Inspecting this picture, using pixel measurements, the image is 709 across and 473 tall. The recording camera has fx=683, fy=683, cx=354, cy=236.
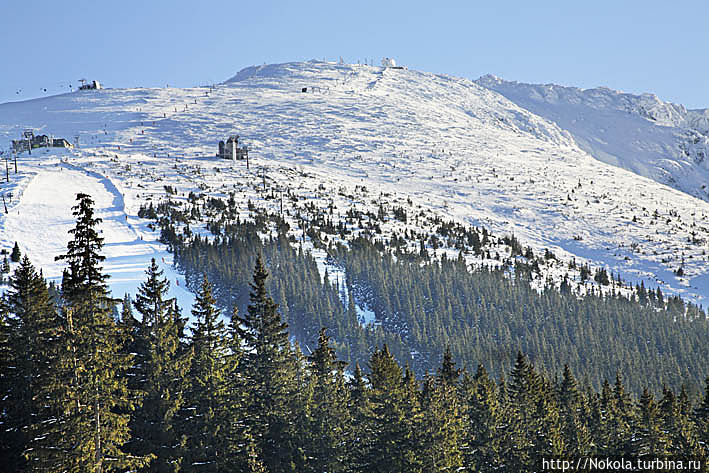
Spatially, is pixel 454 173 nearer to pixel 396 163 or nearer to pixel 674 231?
pixel 396 163

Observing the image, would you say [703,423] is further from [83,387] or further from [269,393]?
[83,387]

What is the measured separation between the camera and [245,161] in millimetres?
174375

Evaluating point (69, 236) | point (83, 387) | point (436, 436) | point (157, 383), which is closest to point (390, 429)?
point (436, 436)

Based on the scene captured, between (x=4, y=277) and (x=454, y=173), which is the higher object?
(x=454, y=173)

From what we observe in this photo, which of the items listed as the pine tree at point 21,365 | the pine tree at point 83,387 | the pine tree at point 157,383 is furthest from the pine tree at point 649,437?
the pine tree at point 21,365

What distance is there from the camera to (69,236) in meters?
92.6

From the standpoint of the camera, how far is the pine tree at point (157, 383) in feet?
102

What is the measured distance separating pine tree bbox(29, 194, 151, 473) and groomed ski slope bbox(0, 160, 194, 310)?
50.7 meters

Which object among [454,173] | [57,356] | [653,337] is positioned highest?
[454,173]

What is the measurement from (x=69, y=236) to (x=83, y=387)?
7594 cm

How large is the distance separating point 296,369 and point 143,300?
8664 mm

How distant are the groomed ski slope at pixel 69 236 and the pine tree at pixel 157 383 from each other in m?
42.5

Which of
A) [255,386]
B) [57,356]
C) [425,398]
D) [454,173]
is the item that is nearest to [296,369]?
[255,386]

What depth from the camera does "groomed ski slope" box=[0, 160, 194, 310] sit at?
7881 centimetres
